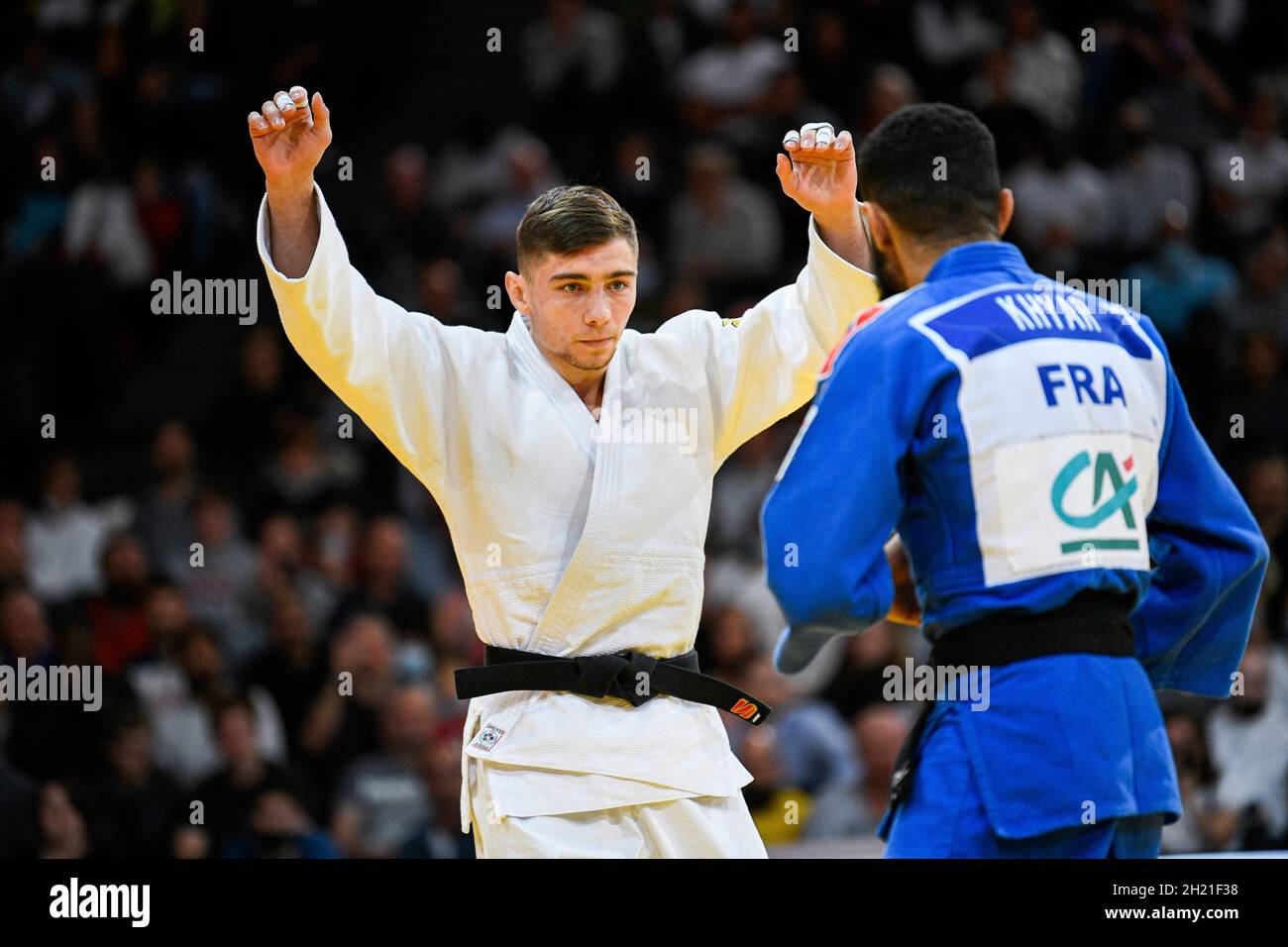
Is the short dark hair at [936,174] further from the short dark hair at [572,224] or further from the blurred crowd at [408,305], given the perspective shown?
the blurred crowd at [408,305]

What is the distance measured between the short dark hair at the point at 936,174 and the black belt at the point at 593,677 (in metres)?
1.16

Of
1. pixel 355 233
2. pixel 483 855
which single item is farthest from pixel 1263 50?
pixel 483 855

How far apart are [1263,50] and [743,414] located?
7806 millimetres

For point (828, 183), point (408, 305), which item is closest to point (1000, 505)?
point (828, 183)

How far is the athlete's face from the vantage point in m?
3.95

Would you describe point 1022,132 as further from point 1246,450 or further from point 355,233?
point 355,233

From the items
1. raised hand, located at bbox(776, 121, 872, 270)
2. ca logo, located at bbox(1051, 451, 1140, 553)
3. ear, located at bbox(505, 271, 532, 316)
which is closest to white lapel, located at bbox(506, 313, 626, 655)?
ear, located at bbox(505, 271, 532, 316)

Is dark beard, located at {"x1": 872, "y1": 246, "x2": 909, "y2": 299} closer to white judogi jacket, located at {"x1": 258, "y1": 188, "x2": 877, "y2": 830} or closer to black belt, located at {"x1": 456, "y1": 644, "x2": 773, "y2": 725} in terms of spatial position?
white judogi jacket, located at {"x1": 258, "y1": 188, "x2": 877, "y2": 830}

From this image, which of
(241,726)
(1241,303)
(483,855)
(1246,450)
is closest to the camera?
(483,855)

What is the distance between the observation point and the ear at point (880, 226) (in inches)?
133

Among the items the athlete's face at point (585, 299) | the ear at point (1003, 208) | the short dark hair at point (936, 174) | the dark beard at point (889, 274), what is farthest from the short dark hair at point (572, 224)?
the ear at point (1003, 208)

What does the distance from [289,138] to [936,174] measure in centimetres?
143

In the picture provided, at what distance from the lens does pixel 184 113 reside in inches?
436

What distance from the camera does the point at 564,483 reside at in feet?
12.9
